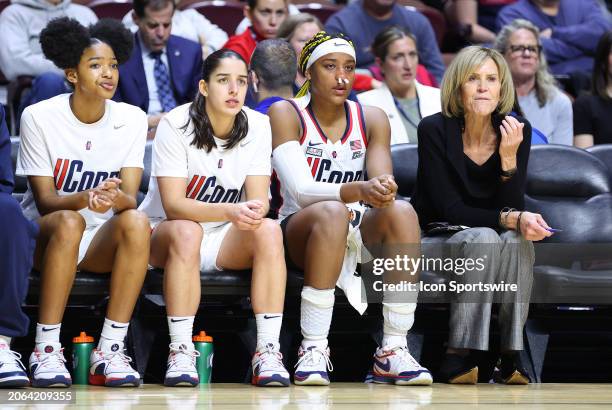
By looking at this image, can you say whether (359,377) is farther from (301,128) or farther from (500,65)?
(500,65)

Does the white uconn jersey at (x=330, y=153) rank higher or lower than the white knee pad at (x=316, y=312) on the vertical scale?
higher

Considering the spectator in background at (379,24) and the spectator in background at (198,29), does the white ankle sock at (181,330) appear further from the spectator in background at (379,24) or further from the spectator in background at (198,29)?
the spectator in background at (379,24)

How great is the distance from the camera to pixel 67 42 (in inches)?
174

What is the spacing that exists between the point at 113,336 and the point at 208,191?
687 mm

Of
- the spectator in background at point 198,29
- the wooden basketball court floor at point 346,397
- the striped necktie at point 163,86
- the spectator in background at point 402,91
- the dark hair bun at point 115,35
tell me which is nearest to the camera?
the wooden basketball court floor at point 346,397

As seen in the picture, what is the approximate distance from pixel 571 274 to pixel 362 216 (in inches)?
34.2

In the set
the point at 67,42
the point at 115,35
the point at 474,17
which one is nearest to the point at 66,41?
the point at 67,42

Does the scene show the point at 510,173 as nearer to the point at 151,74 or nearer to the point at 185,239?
the point at 185,239

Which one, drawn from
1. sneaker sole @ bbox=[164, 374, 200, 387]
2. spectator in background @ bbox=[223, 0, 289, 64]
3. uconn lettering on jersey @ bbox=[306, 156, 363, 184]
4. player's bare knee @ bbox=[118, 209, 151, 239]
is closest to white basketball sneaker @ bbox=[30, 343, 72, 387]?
sneaker sole @ bbox=[164, 374, 200, 387]

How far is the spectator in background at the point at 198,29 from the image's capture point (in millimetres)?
7066

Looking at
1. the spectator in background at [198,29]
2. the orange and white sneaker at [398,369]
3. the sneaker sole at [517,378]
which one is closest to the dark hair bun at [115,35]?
the orange and white sneaker at [398,369]

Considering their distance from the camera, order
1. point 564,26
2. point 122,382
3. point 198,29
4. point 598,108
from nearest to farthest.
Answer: point 122,382 < point 598,108 < point 198,29 < point 564,26

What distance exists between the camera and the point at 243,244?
13.8 feet

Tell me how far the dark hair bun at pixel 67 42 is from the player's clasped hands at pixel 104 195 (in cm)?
64
